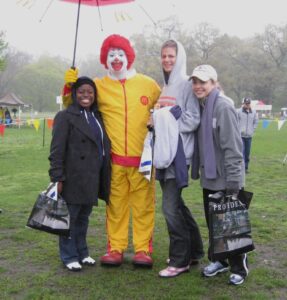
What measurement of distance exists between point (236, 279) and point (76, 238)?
1.55 meters

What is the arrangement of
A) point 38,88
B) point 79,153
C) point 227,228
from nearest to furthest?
point 227,228 < point 79,153 < point 38,88

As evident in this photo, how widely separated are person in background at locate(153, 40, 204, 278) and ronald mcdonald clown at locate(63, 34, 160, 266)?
267mm

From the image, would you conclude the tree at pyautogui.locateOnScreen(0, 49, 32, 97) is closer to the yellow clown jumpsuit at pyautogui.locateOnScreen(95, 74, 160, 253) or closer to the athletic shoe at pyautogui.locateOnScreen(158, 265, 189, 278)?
the yellow clown jumpsuit at pyautogui.locateOnScreen(95, 74, 160, 253)

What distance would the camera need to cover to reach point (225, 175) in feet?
12.7

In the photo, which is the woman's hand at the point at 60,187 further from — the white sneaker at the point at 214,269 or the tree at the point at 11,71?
the tree at the point at 11,71

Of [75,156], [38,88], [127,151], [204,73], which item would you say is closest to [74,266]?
A: [75,156]

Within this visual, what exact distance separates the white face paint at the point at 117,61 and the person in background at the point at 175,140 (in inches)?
18.0

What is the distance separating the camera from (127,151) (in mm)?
4336

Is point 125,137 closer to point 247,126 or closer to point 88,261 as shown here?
point 88,261

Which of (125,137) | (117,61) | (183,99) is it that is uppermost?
(117,61)

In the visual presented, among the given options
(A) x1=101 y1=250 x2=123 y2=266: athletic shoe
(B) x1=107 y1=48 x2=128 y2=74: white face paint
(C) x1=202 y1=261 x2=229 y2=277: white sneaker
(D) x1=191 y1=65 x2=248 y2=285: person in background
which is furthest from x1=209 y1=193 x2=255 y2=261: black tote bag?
(B) x1=107 y1=48 x2=128 y2=74: white face paint

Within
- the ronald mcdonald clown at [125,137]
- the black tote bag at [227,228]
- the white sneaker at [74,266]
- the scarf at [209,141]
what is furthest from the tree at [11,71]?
the black tote bag at [227,228]

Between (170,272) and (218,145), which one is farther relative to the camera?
(170,272)

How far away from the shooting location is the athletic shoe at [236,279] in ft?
13.0
